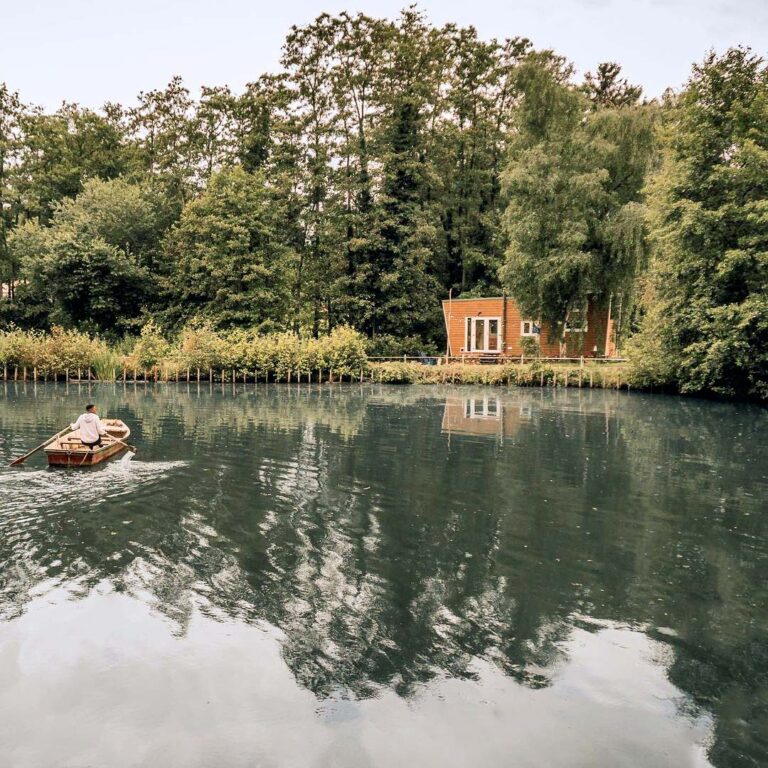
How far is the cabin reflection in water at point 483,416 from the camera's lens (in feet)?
75.2

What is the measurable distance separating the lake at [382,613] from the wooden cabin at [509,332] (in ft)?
93.5

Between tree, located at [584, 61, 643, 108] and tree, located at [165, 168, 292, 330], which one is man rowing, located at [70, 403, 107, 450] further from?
tree, located at [584, 61, 643, 108]

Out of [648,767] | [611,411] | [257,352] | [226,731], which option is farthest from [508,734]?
[257,352]

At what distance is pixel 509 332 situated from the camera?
4831 centimetres

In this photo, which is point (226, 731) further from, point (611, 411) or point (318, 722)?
point (611, 411)

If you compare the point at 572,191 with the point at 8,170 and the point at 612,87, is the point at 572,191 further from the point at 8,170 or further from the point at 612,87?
the point at 8,170

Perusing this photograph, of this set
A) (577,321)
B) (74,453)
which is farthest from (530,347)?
(74,453)

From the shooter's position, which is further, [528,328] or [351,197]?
[351,197]

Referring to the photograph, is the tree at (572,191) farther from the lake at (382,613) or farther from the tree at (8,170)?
the tree at (8,170)

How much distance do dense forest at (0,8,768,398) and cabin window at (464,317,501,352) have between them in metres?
4.13

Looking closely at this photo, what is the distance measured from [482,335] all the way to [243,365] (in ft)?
57.0

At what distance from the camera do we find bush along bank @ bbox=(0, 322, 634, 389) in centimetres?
4144

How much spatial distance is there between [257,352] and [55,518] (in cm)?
3129

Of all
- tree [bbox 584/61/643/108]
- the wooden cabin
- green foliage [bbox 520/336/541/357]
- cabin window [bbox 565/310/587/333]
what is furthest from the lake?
tree [bbox 584/61/643/108]
